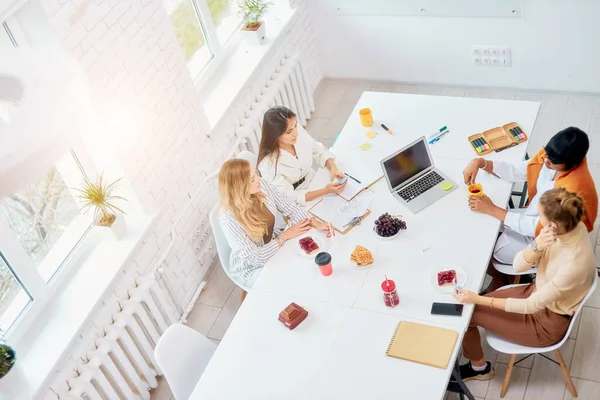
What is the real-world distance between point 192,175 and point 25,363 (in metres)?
1.52

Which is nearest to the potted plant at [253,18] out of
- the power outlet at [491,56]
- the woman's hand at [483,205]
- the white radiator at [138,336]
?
the white radiator at [138,336]

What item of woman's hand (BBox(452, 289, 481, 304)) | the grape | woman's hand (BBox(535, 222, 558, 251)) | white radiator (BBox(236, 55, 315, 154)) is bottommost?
woman's hand (BBox(452, 289, 481, 304))

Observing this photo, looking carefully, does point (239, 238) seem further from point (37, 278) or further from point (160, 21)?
point (160, 21)

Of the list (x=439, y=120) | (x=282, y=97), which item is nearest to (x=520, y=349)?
(x=439, y=120)

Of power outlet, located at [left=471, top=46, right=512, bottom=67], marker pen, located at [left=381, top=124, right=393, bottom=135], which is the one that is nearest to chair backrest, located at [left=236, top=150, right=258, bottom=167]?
marker pen, located at [left=381, top=124, right=393, bottom=135]

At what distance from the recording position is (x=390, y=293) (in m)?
2.88

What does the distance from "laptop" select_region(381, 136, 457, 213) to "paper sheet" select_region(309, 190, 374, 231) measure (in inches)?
6.5

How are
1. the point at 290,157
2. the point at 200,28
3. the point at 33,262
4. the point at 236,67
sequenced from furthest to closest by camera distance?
the point at 236,67, the point at 200,28, the point at 290,157, the point at 33,262

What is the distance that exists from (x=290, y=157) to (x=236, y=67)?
4.10 ft

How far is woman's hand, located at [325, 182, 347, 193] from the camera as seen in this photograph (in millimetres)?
3613

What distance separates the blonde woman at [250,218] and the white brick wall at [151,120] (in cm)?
56

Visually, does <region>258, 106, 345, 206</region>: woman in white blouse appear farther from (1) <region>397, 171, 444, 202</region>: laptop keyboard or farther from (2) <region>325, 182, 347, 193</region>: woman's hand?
(1) <region>397, 171, 444, 202</region>: laptop keyboard

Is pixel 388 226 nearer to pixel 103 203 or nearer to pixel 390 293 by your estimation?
pixel 390 293

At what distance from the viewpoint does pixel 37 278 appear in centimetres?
322
